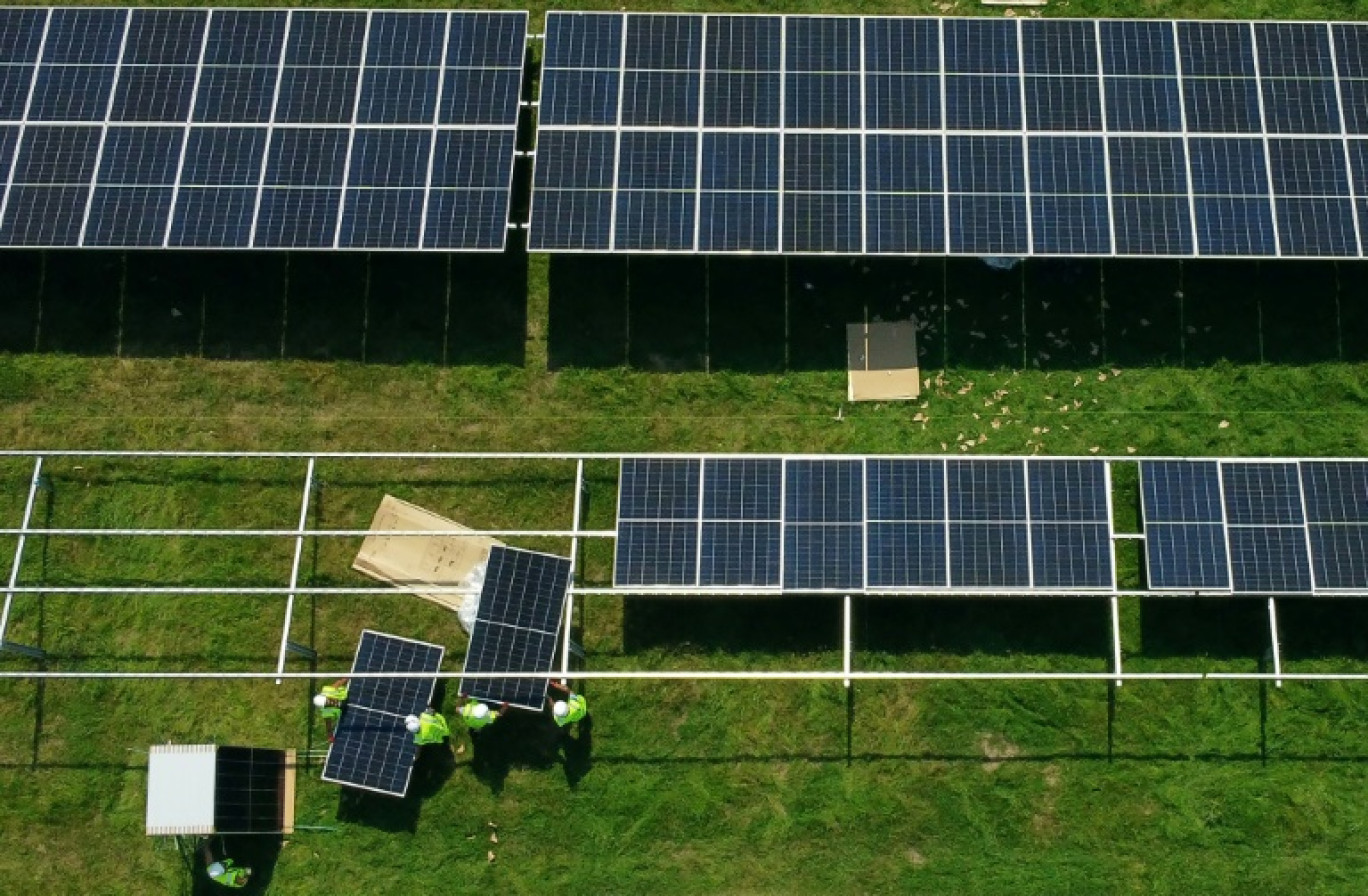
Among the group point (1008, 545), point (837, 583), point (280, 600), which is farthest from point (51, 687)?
point (1008, 545)

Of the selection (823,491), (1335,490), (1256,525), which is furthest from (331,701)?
(1335,490)

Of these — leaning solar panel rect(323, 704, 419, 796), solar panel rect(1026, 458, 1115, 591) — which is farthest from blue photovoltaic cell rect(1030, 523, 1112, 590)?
leaning solar panel rect(323, 704, 419, 796)

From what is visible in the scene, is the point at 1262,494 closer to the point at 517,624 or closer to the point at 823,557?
the point at 823,557

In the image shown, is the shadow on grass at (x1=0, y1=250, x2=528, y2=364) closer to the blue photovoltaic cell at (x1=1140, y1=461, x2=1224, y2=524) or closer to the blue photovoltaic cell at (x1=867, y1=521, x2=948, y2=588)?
the blue photovoltaic cell at (x1=867, y1=521, x2=948, y2=588)

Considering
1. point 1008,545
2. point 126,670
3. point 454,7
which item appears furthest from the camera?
point 454,7

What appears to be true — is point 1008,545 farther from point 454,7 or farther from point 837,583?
point 454,7

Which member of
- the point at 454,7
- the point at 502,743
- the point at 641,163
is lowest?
the point at 502,743
